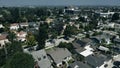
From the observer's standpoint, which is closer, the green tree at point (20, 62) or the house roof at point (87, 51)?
the green tree at point (20, 62)

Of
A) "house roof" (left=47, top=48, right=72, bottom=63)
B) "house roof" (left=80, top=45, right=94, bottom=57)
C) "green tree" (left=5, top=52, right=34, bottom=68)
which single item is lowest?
"house roof" (left=80, top=45, right=94, bottom=57)

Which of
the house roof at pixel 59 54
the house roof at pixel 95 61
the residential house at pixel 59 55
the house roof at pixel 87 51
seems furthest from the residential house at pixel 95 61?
the house roof at pixel 59 54

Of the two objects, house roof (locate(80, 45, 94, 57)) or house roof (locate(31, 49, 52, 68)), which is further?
house roof (locate(80, 45, 94, 57))

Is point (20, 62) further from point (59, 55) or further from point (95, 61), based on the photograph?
point (95, 61)

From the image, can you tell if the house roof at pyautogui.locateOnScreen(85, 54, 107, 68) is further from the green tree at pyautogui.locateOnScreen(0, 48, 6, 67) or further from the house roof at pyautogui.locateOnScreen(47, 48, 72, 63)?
the green tree at pyautogui.locateOnScreen(0, 48, 6, 67)

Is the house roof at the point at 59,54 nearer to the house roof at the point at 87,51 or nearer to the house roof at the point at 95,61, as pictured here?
the house roof at the point at 87,51

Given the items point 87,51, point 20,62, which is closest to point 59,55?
point 87,51

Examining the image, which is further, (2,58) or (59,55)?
(59,55)

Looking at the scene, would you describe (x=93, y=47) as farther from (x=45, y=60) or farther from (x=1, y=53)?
(x=1, y=53)

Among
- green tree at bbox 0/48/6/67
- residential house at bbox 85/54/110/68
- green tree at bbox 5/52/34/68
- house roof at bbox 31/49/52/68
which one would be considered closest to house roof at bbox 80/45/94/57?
residential house at bbox 85/54/110/68
